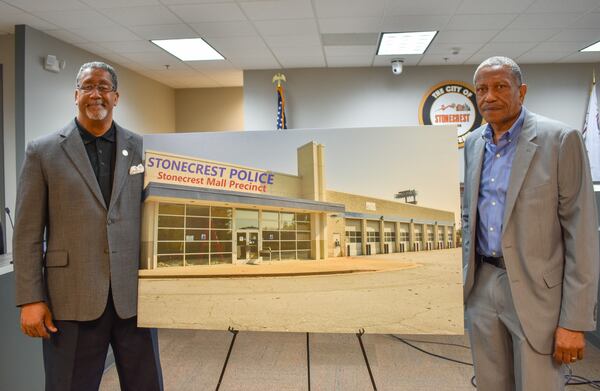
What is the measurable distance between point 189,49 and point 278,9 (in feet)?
5.27

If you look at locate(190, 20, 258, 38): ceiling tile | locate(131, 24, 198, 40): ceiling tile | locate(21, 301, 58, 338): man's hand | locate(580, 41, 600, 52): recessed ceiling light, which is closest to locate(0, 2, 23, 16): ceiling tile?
locate(131, 24, 198, 40): ceiling tile

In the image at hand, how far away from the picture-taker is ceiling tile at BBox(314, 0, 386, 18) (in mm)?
3834

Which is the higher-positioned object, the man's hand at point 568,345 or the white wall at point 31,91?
the white wall at point 31,91

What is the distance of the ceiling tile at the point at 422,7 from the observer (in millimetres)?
3844

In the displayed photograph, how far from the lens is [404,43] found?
16.1 feet

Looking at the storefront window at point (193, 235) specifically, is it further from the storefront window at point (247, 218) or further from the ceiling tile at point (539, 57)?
the ceiling tile at point (539, 57)

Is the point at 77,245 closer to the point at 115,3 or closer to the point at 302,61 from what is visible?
the point at 115,3

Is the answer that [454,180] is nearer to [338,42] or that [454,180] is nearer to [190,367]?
[190,367]

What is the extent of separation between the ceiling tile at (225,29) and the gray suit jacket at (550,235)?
135 inches

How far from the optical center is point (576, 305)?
60.3 inches

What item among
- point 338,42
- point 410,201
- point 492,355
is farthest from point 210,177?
point 338,42

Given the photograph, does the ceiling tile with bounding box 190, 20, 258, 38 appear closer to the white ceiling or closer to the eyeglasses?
the white ceiling

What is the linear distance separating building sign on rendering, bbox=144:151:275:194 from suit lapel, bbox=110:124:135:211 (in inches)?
3.8

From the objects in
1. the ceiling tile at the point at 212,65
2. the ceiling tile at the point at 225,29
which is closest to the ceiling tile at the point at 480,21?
the ceiling tile at the point at 225,29
